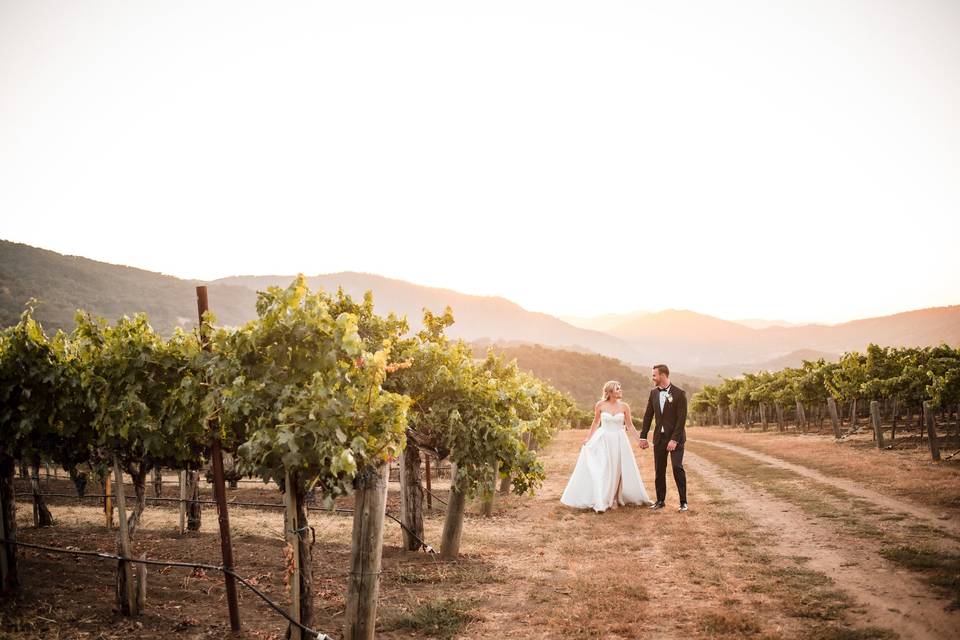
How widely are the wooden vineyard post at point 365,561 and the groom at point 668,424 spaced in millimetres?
6830

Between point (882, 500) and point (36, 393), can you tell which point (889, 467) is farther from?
point (36, 393)

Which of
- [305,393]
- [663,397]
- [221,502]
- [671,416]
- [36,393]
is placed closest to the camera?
[305,393]

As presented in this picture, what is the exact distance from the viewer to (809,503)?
12.0m

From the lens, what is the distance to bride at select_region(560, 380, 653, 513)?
42.6 ft

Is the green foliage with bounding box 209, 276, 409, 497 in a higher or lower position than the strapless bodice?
higher

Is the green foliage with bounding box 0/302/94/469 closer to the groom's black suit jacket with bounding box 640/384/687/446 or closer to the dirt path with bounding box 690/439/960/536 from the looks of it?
the groom's black suit jacket with bounding box 640/384/687/446

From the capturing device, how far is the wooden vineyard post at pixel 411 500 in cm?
1082

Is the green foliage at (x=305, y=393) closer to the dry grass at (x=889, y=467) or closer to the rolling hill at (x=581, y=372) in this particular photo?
the dry grass at (x=889, y=467)

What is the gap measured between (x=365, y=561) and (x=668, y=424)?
7.58 m

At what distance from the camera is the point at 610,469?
519 inches

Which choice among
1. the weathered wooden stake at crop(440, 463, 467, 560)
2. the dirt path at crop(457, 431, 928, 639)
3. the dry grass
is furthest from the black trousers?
the dry grass

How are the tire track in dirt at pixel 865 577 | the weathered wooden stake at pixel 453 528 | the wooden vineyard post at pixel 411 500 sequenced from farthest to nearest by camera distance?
the wooden vineyard post at pixel 411 500 < the weathered wooden stake at pixel 453 528 < the tire track in dirt at pixel 865 577

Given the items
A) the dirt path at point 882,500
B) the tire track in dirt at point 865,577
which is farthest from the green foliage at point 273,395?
the dirt path at point 882,500

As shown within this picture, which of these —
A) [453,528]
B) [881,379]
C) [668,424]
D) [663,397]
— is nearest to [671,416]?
[668,424]
